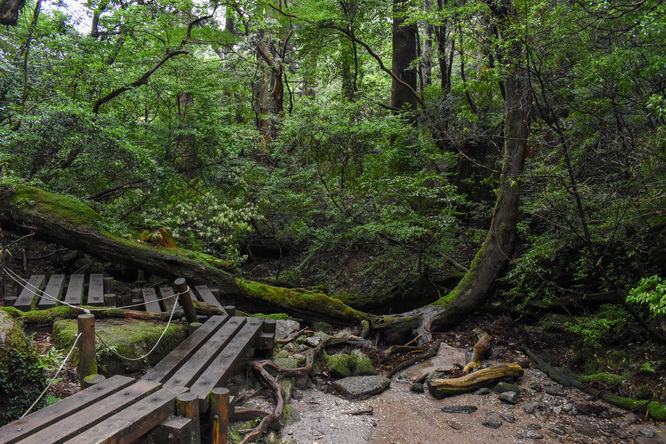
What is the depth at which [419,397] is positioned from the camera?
5.47 meters

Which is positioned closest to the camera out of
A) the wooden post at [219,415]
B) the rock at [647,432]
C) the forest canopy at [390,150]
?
the wooden post at [219,415]

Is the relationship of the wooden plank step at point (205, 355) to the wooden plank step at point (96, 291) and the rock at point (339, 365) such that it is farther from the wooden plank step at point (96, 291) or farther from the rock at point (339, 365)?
the wooden plank step at point (96, 291)

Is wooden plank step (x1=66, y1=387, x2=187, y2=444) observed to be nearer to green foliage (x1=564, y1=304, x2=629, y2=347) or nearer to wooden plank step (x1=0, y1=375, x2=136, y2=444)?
wooden plank step (x1=0, y1=375, x2=136, y2=444)

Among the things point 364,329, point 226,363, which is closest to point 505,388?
point 364,329

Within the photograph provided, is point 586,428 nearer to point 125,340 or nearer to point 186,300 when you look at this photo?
point 186,300

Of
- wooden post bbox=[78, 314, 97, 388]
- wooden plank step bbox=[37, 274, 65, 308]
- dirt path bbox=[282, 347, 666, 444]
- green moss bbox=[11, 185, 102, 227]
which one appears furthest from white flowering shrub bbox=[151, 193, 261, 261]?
wooden post bbox=[78, 314, 97, 388]

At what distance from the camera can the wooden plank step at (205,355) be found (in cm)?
374

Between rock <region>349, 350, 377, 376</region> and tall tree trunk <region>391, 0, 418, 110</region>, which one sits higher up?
tall tree trunk <region>391, 0, 418, 110</region>

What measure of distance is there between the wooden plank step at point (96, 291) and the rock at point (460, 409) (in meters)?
5.23

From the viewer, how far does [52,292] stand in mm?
6148

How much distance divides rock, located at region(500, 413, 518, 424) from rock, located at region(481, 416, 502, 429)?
0.28 ft

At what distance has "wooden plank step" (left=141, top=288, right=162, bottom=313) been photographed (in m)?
6.23

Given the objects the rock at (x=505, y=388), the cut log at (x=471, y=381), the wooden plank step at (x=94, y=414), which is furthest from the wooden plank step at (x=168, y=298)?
the rock at (x=505, y=388)

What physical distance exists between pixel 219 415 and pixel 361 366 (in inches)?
126
